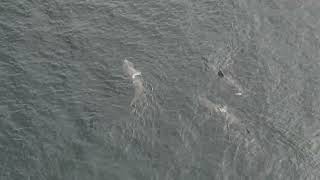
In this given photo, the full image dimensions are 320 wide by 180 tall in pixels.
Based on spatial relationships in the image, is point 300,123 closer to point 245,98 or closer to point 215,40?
point 245,98

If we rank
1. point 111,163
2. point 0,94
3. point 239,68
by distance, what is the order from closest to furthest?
1. point 111,163
2. point 0,94
3. point 239,68

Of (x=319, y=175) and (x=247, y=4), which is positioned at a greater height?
(x=247, y=4)

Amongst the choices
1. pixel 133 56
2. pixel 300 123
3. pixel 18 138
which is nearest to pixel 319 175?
Answer: pixel 300 123


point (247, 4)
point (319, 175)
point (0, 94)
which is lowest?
Result: point (319, 175)

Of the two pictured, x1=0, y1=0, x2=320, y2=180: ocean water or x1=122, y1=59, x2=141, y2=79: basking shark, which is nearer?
x1=0, y1=0, x2=320, y2=180: ocean water

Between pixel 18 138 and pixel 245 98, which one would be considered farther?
pixel 245 98

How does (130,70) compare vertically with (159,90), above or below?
above

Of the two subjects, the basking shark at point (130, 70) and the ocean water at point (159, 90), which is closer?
the ocean water at point (159, 90)

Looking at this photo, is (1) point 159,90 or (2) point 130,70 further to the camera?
(2) point 130,70
